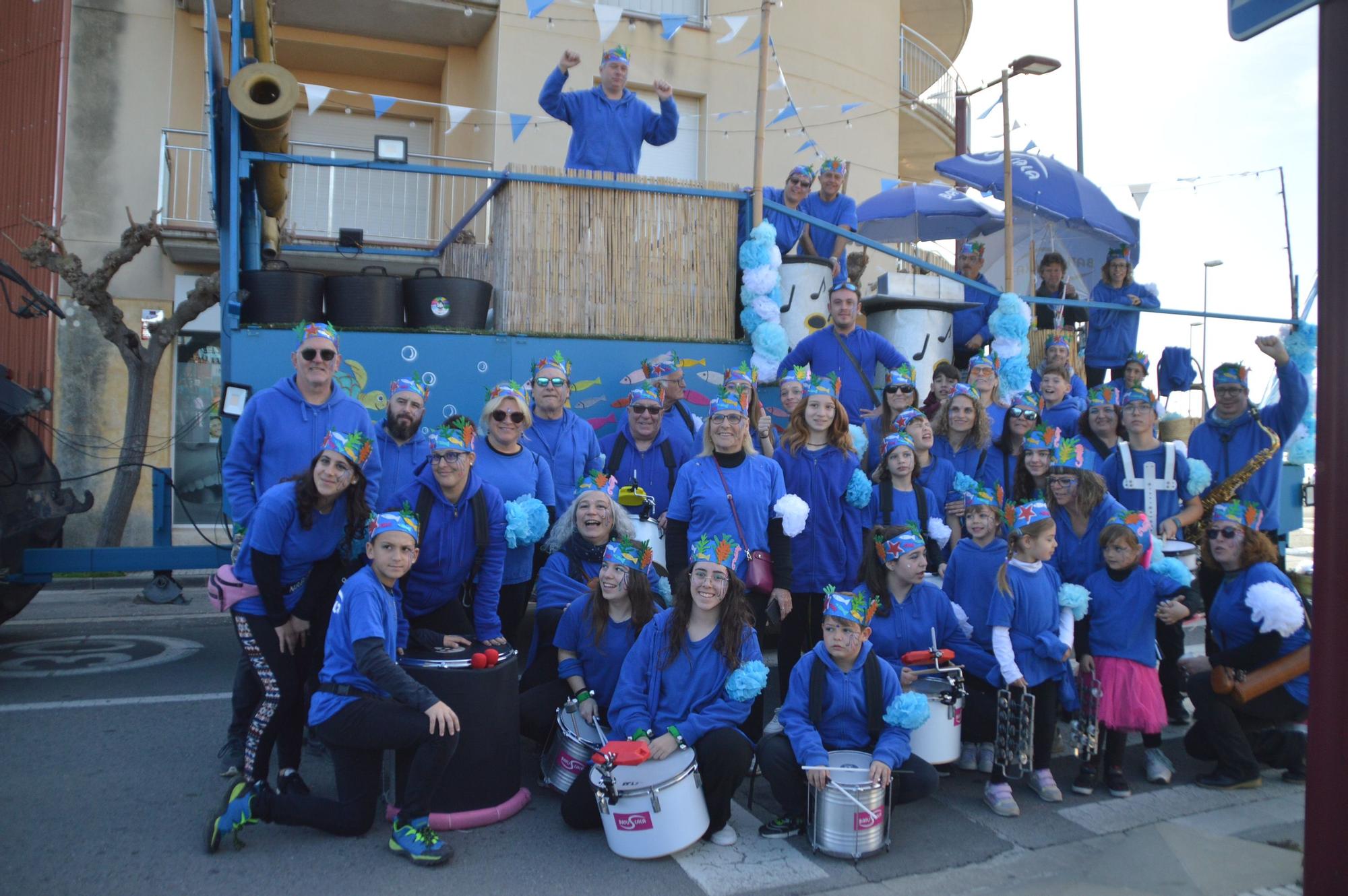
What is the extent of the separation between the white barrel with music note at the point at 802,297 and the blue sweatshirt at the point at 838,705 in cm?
359

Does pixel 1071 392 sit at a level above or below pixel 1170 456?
above

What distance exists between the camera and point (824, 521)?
538cm

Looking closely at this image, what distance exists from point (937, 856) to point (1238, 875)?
1.12 m

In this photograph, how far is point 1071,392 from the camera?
786cm

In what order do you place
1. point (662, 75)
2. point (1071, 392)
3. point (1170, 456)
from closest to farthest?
point (1170, 456) → point (1071, 392) → point (662, 75)

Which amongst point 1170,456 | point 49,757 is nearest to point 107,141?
point 49,757

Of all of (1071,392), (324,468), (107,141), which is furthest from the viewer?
(107,141)

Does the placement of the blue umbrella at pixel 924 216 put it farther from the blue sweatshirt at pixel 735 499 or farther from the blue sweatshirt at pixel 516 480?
the blue sweatshirt at pixel 516 480

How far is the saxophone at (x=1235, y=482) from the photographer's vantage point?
6.21 m

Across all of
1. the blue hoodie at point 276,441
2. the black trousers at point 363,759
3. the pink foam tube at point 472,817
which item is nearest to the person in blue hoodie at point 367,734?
the black trousers at point 363,759

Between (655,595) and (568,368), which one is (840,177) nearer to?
(568,368)

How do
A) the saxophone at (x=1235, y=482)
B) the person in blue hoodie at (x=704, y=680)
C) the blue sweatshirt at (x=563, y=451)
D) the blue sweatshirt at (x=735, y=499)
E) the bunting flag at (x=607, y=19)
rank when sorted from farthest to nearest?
the bunting flag at (x=607, y=19)
the saxophone at (x=1235, y=482)
the blue sweatshirt at (x=563, y=451)
the blue sweatshirt at (x=735, y=499)
the person in blue hoodie at (x=704, y=680)

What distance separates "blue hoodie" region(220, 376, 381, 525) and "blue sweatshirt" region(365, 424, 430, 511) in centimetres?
37

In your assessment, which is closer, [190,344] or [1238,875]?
[1238,875]
